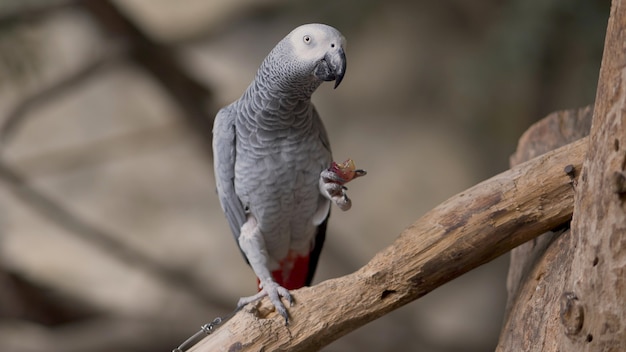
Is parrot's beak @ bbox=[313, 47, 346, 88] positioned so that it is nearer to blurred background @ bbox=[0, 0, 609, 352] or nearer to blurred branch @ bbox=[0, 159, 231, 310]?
blurred background @ bbox=[0, 0, 609, 352]

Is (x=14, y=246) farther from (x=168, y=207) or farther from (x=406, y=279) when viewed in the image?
(x=406, y=279)

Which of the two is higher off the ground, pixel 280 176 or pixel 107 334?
pixel 107 334

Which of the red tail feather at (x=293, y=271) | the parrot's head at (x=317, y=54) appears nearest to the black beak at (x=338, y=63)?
the parrot's head at (x=317, y=54)

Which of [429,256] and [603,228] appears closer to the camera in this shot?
[603,228]

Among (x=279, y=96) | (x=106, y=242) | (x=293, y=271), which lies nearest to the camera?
(x=279, y=96)

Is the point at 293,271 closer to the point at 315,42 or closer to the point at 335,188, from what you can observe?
the point at 335,188

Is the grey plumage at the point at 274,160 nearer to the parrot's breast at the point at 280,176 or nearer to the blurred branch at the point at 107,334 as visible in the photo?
the parrot's breast at the point at 280,176

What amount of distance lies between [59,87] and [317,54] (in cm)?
125

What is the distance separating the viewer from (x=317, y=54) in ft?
3.22

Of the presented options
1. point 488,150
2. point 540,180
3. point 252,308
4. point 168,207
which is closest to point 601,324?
point 540,180

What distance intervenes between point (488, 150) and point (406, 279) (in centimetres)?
142

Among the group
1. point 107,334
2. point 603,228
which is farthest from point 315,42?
point 107,334

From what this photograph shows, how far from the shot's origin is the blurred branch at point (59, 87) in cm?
194

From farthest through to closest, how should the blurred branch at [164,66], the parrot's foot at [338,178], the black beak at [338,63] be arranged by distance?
the blurred branch at [164,66], the parrot's foot at [338,178], the black beak at [338,63]
